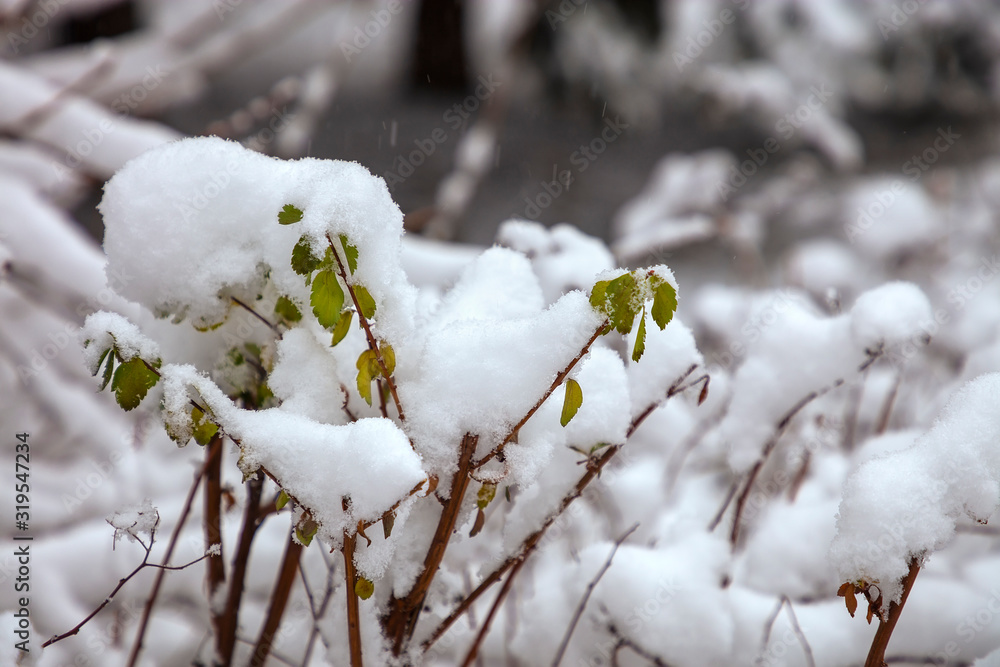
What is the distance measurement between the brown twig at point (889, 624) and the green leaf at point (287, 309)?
2.66 feet

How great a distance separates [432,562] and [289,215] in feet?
1.51

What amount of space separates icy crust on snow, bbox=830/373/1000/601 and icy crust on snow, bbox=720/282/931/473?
29 cm

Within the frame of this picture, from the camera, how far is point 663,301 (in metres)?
0.78

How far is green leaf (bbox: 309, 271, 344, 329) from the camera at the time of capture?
772 mm

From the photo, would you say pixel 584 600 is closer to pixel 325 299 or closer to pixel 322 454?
pixel 322 454

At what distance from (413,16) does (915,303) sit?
28.1ft

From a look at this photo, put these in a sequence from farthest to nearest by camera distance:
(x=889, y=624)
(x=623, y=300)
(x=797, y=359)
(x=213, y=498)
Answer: (x=797, y=359) < (x=213, y=498) < (x=889, y=624) < (x=623, y=300)

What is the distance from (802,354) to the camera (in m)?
1.26

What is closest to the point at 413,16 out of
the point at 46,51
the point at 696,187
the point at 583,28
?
the point at 583,28

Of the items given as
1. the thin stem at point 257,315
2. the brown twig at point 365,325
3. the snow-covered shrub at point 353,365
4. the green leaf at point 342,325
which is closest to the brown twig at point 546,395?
the snow-covered shrub at point 353,365

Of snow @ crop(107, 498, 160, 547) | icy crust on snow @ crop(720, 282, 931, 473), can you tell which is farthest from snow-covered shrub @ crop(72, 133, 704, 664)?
icy crust on snow @ crop(720, 282, 931, 473)

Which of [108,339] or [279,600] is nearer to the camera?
[108,339]

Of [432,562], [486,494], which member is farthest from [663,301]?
[432,562]

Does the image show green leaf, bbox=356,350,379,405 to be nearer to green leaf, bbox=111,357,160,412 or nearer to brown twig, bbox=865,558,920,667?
green leaf, bbox=111,357,160,412
